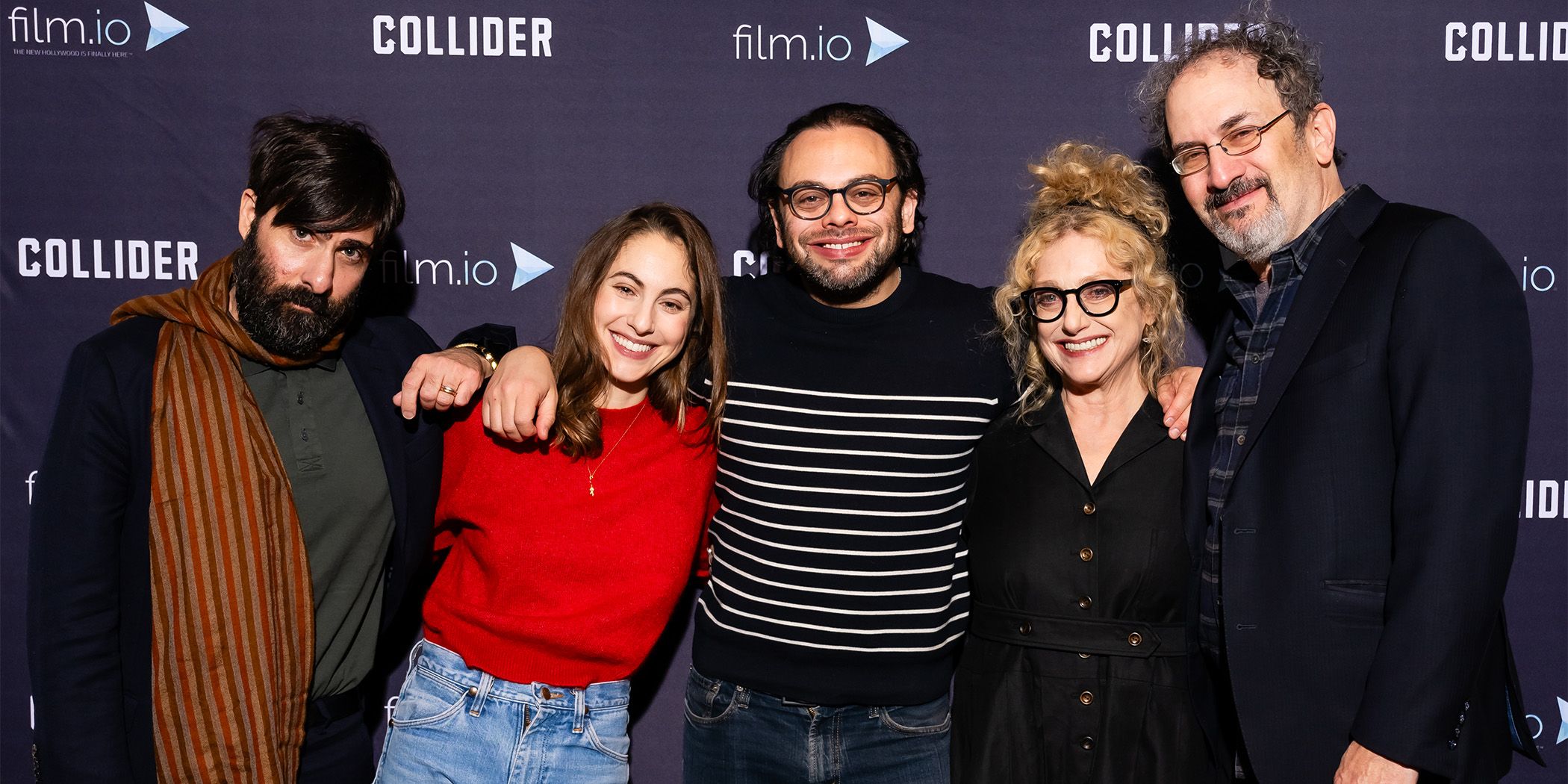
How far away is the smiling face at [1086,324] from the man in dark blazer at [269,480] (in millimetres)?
1164

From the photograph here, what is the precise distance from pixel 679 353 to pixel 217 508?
0.88 meters

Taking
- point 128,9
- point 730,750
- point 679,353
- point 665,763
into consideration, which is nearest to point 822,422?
point 679,353

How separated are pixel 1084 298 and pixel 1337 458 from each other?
546 millimetres

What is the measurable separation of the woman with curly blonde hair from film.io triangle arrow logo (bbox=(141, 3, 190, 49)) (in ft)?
7.23

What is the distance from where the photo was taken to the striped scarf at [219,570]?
1711mm

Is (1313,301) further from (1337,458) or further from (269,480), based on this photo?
(269,480)

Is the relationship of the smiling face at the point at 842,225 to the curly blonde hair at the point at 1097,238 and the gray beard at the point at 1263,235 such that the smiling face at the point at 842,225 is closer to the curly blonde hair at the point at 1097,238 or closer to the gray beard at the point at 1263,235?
the curly blonde hair at the point at 1097,238

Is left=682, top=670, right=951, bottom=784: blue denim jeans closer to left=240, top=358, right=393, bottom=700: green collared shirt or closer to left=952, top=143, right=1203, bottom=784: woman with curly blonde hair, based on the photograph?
left=952, top=143, right=1203, bottom=784: woman with curly blonde hair

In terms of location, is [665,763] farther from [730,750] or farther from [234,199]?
[234,199]

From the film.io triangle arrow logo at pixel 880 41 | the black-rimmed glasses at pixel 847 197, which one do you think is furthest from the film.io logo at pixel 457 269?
the film.io triangle arrow logo at pixel 880 41

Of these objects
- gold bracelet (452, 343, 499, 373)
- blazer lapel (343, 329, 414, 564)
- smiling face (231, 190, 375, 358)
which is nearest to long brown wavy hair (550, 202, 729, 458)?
gold bracelet (452, 343, 499, 373)

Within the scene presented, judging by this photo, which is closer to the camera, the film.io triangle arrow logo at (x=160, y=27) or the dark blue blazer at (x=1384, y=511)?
the dark blue blazer at (x=1384, y=511)

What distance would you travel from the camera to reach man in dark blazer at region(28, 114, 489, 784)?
64.3 inches

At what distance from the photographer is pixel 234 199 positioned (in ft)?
8.42
